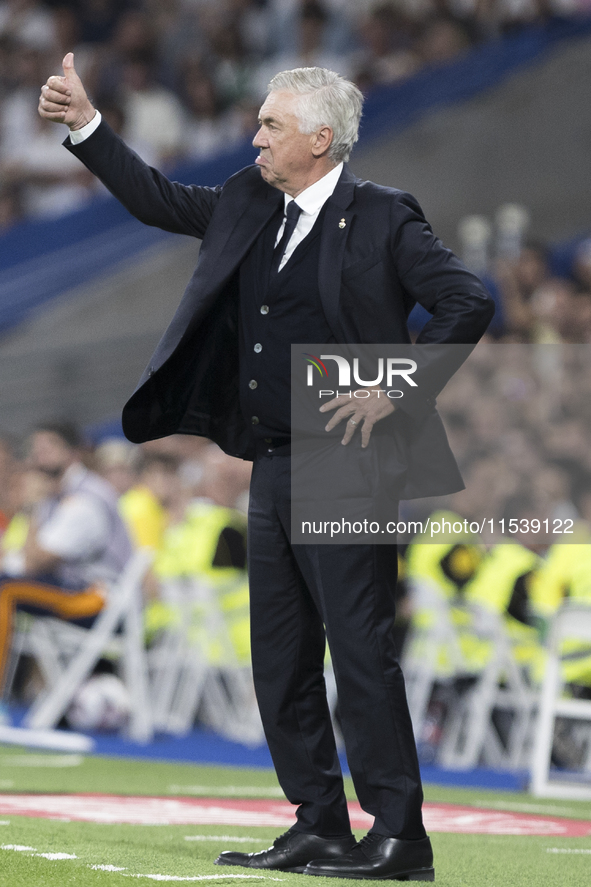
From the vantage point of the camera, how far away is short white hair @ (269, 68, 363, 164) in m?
3.63

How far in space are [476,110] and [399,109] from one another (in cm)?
77

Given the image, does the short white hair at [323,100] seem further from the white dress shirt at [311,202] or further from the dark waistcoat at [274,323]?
the dark waistcoat at [274,323]

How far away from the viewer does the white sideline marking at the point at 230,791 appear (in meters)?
6.03

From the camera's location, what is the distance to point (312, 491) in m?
3.61

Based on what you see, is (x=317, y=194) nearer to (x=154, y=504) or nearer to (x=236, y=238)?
(x=236, y=238)

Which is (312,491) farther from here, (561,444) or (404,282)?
(561,444)

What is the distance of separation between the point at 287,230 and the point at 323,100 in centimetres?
37

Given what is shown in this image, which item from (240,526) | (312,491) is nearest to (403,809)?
(312,491)

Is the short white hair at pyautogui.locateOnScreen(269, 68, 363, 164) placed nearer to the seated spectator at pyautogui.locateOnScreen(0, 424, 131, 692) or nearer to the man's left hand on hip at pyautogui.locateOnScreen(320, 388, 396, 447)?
the man's left hand on hip at pyautogui.locateOnScreen(320, 388, 396, 447)

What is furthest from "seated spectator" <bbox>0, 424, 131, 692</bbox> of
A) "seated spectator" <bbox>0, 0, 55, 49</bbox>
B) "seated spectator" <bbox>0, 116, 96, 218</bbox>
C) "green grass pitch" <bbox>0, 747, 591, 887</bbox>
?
"seated spectator" <bbox>0, 0, 55, 49</bbox>

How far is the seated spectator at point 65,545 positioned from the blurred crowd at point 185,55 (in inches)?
229

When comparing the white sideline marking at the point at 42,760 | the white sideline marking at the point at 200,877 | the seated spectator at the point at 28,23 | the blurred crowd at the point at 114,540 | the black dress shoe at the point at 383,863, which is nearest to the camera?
the white sideline marking at the point at 200,877

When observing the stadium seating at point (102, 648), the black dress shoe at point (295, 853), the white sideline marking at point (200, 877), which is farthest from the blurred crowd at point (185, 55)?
the white sideline marking at point (200, 877)

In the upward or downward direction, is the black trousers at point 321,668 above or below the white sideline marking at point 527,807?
above
